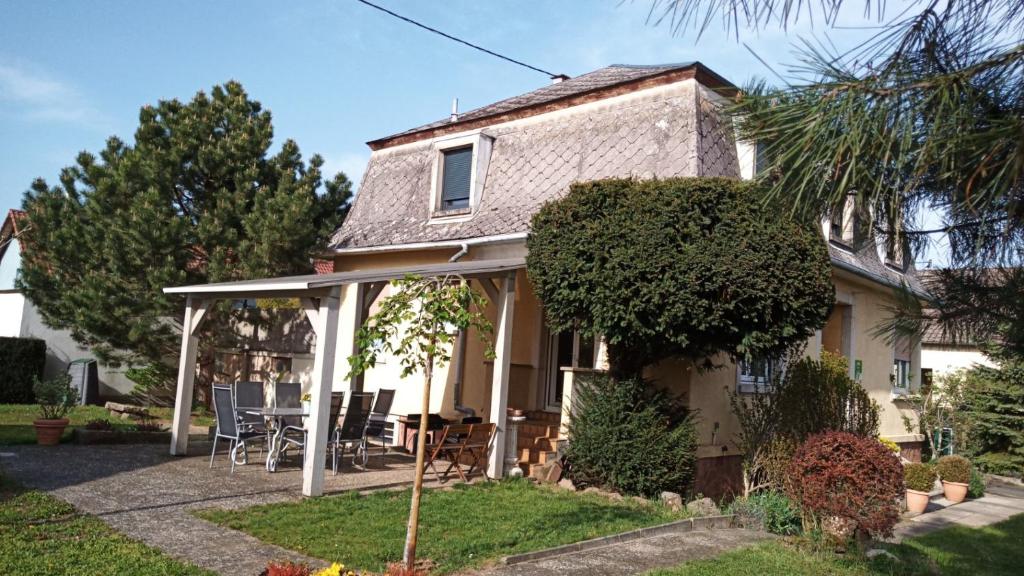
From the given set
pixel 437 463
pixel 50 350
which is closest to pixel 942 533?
pixel 437 463

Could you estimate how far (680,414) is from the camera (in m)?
9.77

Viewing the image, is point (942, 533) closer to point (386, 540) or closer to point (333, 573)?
point (386, 540)

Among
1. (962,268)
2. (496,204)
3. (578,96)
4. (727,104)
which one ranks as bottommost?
(962,268)

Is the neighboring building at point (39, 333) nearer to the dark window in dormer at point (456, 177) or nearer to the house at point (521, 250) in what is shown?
the house at point (521, 250)

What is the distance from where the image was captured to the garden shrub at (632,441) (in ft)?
30.6

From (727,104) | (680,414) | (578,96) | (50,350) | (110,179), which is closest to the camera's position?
(727,104)

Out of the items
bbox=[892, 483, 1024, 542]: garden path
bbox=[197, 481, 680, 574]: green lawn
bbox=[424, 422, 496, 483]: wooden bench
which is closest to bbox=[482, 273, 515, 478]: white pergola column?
bbox=[424, 422, 496, 483]: wooden bench

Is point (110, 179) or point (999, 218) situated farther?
point (110, 179)

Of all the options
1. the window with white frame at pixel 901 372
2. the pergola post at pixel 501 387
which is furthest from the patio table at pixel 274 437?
the window with white frame at pixel 901 372

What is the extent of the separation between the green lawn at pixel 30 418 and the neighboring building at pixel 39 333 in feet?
10.1

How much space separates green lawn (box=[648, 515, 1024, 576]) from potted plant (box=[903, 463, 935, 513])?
Result: 1758mm

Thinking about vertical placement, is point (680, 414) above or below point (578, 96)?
below

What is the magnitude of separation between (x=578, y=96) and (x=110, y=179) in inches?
374

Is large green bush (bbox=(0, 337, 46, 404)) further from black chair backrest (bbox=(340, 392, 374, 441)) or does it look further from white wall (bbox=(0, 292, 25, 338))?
black chair backrest (bbox=(340, 392, 374, 441))
